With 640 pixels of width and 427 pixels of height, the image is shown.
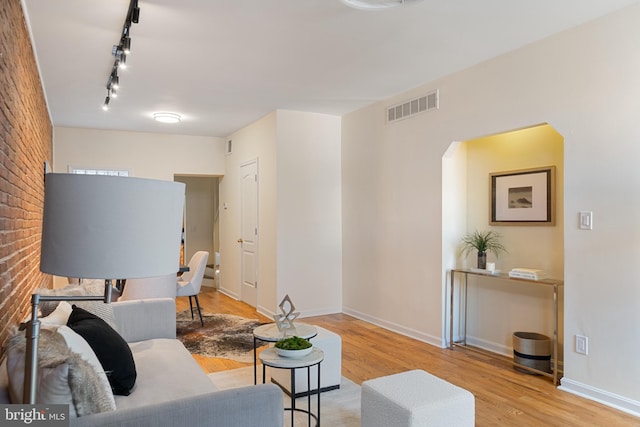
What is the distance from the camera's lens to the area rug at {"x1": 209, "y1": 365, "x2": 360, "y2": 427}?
8.58 ft

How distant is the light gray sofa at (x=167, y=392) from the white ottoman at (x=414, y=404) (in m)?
0.73

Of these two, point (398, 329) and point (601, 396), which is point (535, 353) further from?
point (398, 329)

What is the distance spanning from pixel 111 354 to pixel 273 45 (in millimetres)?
2477

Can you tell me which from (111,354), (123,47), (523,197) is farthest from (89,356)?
(523,197)

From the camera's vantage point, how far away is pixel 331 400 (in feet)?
9.53

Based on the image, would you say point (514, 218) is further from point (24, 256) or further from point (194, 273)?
point (24, 256)

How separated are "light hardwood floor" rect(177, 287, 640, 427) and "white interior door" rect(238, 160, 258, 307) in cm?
135

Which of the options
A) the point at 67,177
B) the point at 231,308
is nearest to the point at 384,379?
the point at 67,177

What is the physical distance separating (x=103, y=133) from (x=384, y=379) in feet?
19.8

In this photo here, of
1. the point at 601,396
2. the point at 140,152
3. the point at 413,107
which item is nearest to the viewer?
the point at 601,396

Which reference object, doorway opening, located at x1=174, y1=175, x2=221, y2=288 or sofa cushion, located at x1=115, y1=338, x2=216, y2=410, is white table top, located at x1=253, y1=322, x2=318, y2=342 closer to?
sofa cushion, located at x1=115, y1=338, x2=216, y2=410

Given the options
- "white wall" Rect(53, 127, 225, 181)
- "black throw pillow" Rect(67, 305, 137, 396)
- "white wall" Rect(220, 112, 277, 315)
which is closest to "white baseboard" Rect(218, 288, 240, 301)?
"white wall" Rect(220, 112, 277, 315)

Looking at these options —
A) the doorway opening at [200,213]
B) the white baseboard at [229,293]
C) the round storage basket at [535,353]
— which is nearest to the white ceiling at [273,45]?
the round storage basket at [535,353]

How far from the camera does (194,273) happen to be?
505cm
